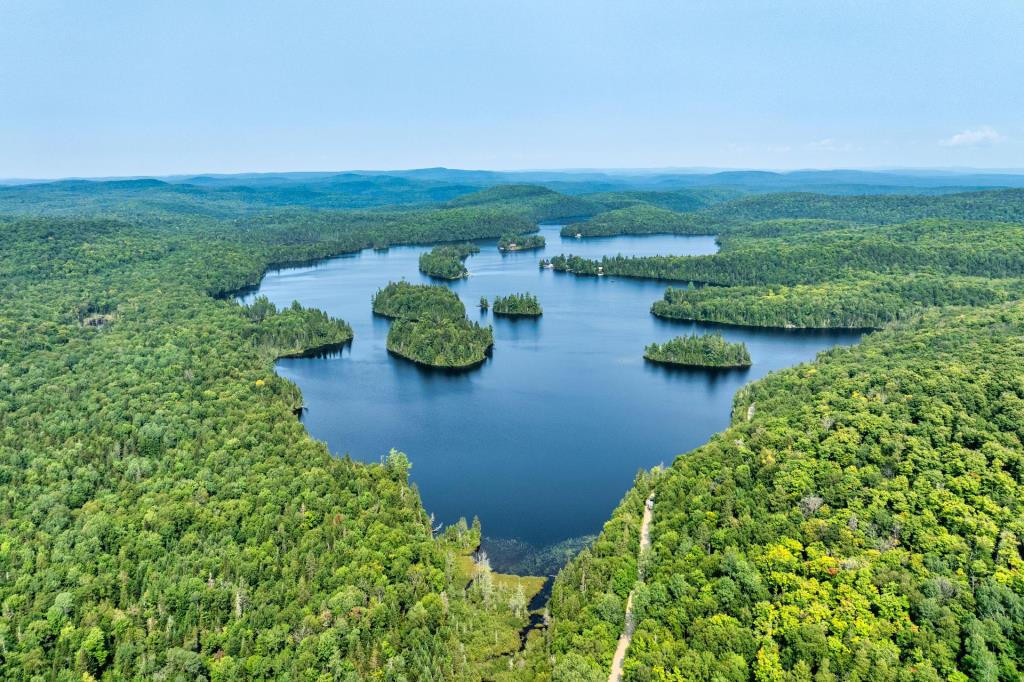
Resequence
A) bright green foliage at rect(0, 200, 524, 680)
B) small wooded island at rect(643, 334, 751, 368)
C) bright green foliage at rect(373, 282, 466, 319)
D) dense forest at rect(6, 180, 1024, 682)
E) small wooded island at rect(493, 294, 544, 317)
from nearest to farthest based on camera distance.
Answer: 1. dense forest at rect(6, 180, 1024, 682)
2. bright green foliage at rect(0, 200, 524, 680)
3. small wooded island at rect(643, 334, 751, 368)
4. bright green foliage at rect(373, 282, 466, 319)
5. small wooded island at rect(493, 294, 544, 317)

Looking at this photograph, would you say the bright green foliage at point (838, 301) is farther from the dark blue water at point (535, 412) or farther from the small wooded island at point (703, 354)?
the small wooded island at point (703, 354)

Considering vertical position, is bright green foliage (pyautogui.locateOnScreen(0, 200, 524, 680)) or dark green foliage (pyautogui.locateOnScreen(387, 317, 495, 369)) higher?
dark green foliage (pyautogui.locateOnScreen(387, 317, 495, 369))

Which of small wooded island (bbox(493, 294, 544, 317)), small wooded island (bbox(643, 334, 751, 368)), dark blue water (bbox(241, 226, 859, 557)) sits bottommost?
dark blue water (bbox(241, 226, 859, 557))

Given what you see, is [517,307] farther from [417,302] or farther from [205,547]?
[205,547]

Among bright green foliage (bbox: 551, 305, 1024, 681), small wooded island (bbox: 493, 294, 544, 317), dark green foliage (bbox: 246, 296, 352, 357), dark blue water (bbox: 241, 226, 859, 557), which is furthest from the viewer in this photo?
small wooded island (bbox: 493, 294, 544, 317)

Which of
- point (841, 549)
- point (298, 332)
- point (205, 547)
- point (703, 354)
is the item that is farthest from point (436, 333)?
point (841, 549)

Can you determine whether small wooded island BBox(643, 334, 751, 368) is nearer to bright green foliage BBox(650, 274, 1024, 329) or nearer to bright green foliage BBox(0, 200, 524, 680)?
bright green foliage BBox(650, 274, 1024, 329)

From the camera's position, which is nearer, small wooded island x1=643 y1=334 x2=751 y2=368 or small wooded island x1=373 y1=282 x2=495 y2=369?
small wooded island x1=643 y1=334 x2=751 y2=368

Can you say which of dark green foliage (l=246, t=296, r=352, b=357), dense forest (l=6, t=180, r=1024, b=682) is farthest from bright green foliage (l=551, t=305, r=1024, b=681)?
dark green foliage (l=246, t=296, r=352, b=357)

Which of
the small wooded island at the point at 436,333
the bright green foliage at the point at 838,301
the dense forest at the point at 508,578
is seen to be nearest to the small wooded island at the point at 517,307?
the small wooded island at the point at 436,333
